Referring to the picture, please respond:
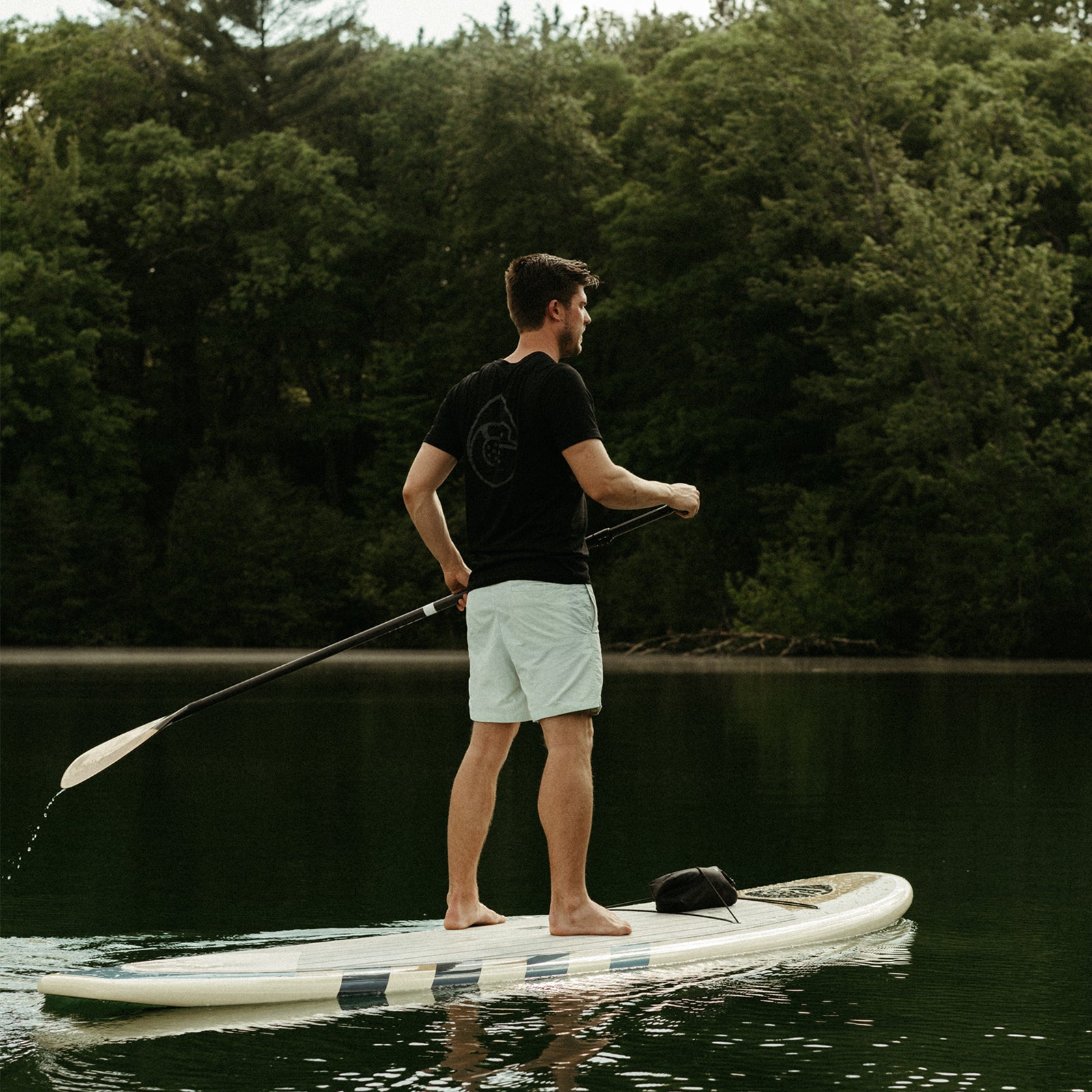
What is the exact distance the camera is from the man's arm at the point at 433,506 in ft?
19.0

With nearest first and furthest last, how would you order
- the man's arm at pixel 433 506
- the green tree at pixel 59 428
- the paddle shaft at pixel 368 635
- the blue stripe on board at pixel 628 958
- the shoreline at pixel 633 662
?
the blue stripe on board at pixel 628 958, the man's arm at pixel 433 506, the paddle shaft at pixel 368 635, the shoreline at pixel 633 662, the green tree at pixel 59 428

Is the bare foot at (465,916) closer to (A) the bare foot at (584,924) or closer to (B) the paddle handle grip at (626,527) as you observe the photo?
(A) the bare foot at (584,924)

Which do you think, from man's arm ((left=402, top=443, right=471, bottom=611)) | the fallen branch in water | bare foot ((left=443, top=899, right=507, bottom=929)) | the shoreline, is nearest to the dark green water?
bare foot ((left=443, top=899, right=507, bottom=929))

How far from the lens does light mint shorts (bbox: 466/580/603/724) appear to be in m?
5.48

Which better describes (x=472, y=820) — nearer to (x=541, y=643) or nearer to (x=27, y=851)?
(x=541, y=643)

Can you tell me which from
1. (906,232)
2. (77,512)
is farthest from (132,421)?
(906,232)

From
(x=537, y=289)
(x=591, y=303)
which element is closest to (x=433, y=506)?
(x=537, y=289)

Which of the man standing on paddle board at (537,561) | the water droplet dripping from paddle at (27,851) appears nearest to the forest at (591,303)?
the water droplet dripping from paddle at (27,851)

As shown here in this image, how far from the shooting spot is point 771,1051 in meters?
4.27

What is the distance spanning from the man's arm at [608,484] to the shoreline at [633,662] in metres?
20.9

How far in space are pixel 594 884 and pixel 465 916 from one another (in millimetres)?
1428

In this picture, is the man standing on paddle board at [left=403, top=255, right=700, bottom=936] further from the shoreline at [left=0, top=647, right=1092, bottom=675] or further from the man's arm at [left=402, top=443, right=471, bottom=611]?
the shoreline at [left=0, top=647, right=1092, bottom=675]

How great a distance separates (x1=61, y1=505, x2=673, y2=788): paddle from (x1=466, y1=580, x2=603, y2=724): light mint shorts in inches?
10.3

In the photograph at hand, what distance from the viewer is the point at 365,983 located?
483 centimetres
